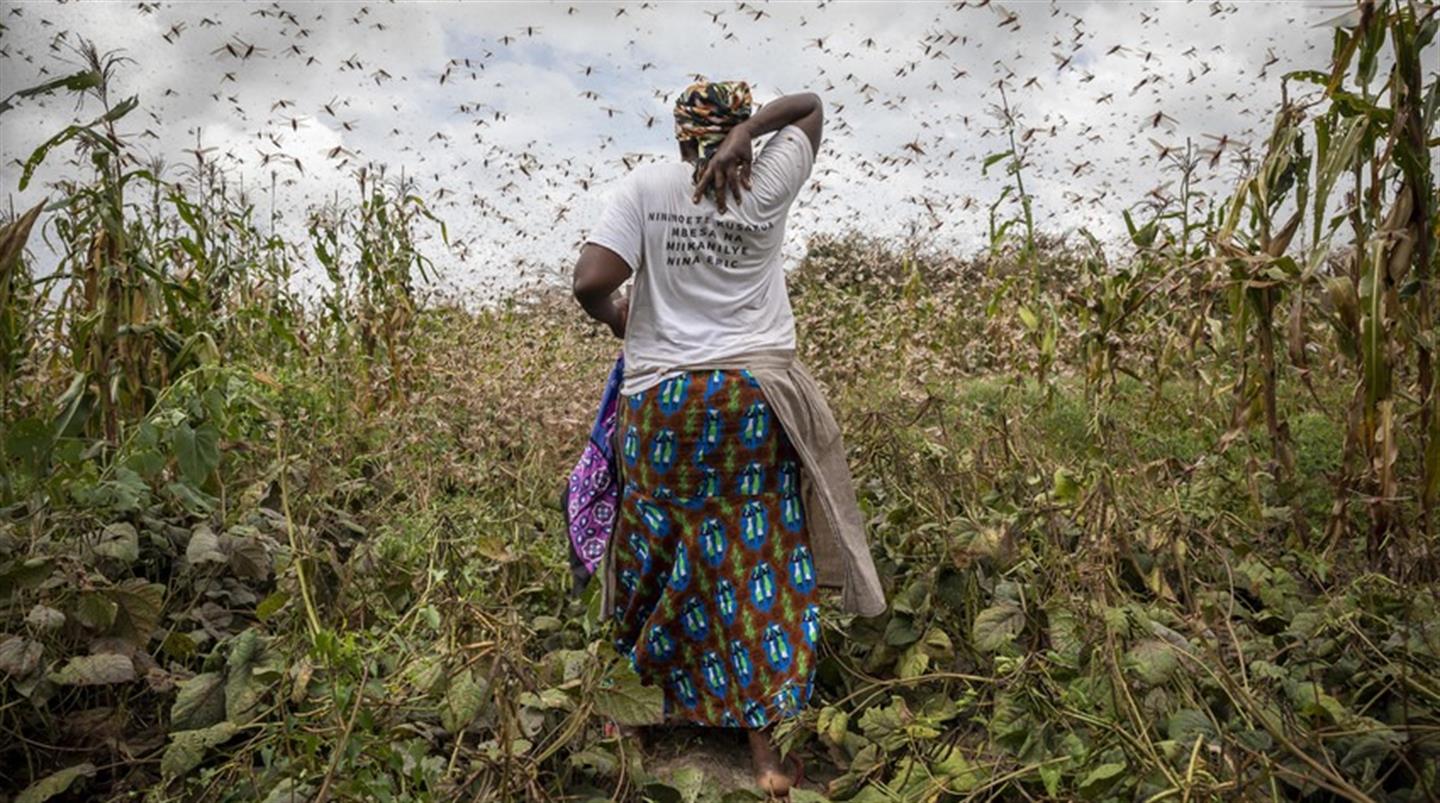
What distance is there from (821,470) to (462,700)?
3.80ft

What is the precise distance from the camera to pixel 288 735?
2.21 meters

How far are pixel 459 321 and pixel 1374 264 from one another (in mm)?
4967

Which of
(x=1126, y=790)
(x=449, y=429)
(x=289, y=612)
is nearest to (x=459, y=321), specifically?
(x=449, y=429)

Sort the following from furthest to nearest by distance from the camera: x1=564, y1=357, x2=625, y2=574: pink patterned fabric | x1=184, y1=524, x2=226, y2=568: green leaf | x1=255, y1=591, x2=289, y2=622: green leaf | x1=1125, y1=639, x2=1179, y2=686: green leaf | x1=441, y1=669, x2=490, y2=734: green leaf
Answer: x1=564, y1=357, x2=625, y2=574: pink patterned fabric, x1=184, y1=524, x2=226, y2=568: green leaf, x1=255, y1=591, x2=289, y2=622: green leaf, x1=1125, y1=639, x2=1179, y2=686: green leaf, x1=441, y1=669, x2=490, y2=734: green leaf

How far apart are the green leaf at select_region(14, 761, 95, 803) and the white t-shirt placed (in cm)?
156

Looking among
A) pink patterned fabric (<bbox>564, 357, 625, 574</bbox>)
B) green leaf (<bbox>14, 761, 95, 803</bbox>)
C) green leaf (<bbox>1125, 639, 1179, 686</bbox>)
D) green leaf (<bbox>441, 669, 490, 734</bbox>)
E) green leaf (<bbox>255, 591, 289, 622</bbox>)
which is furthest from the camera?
pink patterned fabric (<bbox>564, 357, 625, 574</bbox>)

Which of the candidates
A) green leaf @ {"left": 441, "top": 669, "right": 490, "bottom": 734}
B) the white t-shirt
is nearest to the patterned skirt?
the white t-shirt

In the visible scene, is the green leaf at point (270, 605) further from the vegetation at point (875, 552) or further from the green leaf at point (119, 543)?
the green leaf at point (119, 543)

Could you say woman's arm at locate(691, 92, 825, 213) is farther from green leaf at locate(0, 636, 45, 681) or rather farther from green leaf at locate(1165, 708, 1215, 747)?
green leaf at locate(0, 636, 45, 681)

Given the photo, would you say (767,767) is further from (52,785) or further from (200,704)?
(52,785)

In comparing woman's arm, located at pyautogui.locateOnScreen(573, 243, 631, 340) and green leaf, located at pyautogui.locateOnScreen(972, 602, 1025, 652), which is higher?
woman's arm, located at pyautogui.locateOnScreen(573, 243, 631, 340)

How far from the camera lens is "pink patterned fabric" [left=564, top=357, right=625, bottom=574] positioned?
3.01 meters

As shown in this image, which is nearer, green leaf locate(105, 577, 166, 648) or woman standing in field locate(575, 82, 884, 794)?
green leaf locate(105, 577, 166, 648)

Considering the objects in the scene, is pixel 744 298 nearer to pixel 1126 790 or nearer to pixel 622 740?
pixel 622 740
